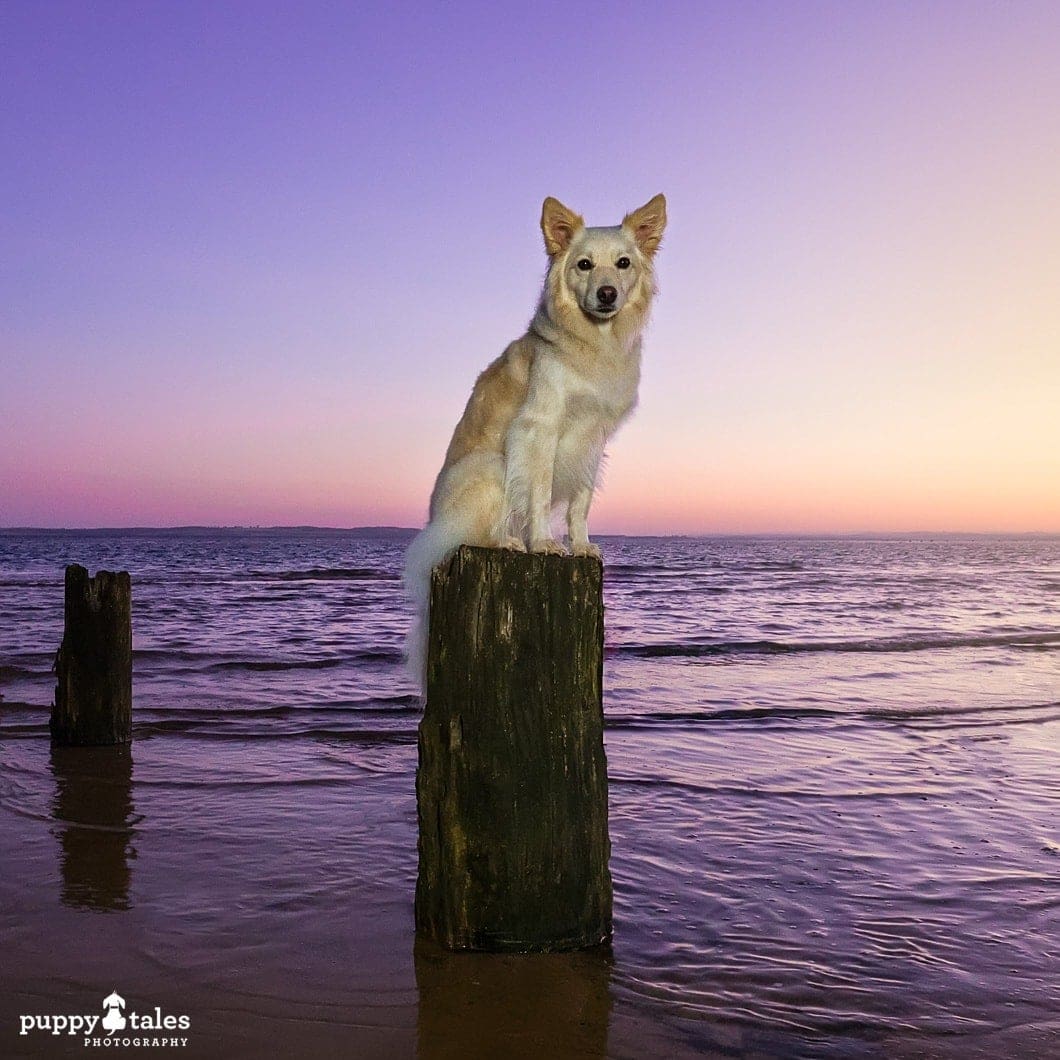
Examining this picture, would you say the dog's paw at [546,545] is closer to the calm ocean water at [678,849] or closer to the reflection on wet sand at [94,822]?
the calm ocean water at [678,849]

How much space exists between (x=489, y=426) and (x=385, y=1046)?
3246 mm

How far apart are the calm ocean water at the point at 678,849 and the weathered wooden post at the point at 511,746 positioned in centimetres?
33

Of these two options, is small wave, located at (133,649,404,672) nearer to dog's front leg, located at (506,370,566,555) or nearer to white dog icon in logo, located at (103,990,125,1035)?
dog's front leg, located at (506,370,566,555)

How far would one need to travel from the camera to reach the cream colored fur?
218 inches

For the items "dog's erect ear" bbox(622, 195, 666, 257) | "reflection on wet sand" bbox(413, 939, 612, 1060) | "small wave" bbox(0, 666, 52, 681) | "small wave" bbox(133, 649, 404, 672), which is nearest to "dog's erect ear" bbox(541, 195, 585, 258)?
"dog's erect ear" bbox(622, 195, 666, 257)

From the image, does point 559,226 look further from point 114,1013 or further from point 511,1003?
point 114,1013

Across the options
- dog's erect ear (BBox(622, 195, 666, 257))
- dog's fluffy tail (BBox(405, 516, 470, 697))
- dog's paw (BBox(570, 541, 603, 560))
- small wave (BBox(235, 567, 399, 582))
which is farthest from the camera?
small wave (BBox(235, 567, 399, 582))

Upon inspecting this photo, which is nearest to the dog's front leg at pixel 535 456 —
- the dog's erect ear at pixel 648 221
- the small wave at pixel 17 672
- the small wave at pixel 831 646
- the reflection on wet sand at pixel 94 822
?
the dog's erect ear at pixel 648 221

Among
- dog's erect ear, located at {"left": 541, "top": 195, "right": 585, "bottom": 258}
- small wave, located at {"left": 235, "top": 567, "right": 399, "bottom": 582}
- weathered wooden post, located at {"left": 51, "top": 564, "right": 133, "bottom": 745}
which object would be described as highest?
dog's erect ear, located at {"left": 541, "top": 195, "right": 585, "bottom": 258}

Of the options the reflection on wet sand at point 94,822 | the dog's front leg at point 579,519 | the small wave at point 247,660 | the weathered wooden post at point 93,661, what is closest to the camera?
the reflection on wet sand at point 94,822

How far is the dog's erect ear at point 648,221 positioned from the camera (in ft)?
18.9

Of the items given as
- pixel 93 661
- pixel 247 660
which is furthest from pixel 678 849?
pixel 247 660

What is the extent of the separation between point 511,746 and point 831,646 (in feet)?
50.6

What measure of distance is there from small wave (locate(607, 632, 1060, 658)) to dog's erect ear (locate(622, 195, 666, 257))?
1176 cm
